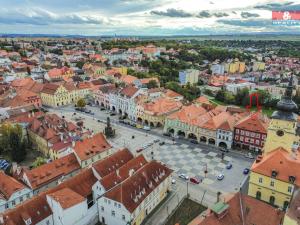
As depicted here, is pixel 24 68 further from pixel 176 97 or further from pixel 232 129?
pixel 232 129

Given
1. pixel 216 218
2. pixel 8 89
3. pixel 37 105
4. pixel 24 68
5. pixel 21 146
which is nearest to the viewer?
pixel 216 218

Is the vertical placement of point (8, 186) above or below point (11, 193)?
above

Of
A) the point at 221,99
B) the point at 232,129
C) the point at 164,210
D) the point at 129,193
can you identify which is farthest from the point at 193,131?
the point at 221,99

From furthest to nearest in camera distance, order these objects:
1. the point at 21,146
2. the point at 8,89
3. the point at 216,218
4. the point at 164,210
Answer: the point at 8,89, the point at 21,146, the point at 164,210, the point at 216,218

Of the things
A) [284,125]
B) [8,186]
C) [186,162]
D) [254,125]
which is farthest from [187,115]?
[8,186]

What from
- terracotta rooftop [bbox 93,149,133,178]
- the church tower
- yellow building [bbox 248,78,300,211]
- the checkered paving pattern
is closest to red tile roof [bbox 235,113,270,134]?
the checkered paving pattern

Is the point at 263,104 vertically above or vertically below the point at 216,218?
below

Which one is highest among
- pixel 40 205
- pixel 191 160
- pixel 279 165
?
pixel 279 165

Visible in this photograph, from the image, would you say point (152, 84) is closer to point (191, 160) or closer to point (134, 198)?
point (191, 160)
